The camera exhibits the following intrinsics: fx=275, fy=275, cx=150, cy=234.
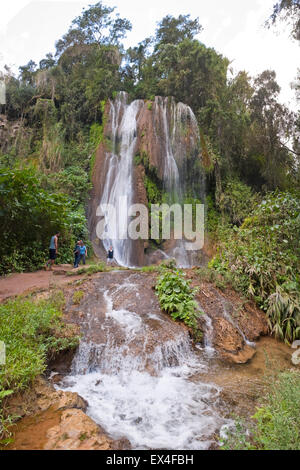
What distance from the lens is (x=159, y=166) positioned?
16078 mm

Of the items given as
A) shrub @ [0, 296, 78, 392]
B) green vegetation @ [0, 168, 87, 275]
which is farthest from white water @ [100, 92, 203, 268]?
shrub @ [0, 296, 78, 392]

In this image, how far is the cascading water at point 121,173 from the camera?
1440 centimetres

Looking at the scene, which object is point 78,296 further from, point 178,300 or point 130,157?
point 130,157

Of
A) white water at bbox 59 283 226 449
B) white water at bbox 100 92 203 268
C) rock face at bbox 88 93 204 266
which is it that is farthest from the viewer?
rock face at bbox 88 93 204 266

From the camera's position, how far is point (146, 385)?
4.50 meters

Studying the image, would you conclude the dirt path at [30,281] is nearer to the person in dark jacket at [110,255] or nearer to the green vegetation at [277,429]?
the person in dark jacket at [110,255]

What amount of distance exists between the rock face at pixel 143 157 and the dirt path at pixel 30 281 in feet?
15.8

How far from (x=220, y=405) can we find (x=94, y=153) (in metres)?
15.6

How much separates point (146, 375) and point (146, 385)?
0.85 ft

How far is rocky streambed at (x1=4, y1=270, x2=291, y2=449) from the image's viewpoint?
129 inches

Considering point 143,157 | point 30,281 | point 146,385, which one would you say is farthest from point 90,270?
point 143,157

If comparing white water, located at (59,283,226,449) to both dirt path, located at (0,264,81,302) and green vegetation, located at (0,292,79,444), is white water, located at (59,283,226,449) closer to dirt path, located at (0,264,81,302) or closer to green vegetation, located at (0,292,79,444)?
green vegetation, located at (0,292,79,444)
